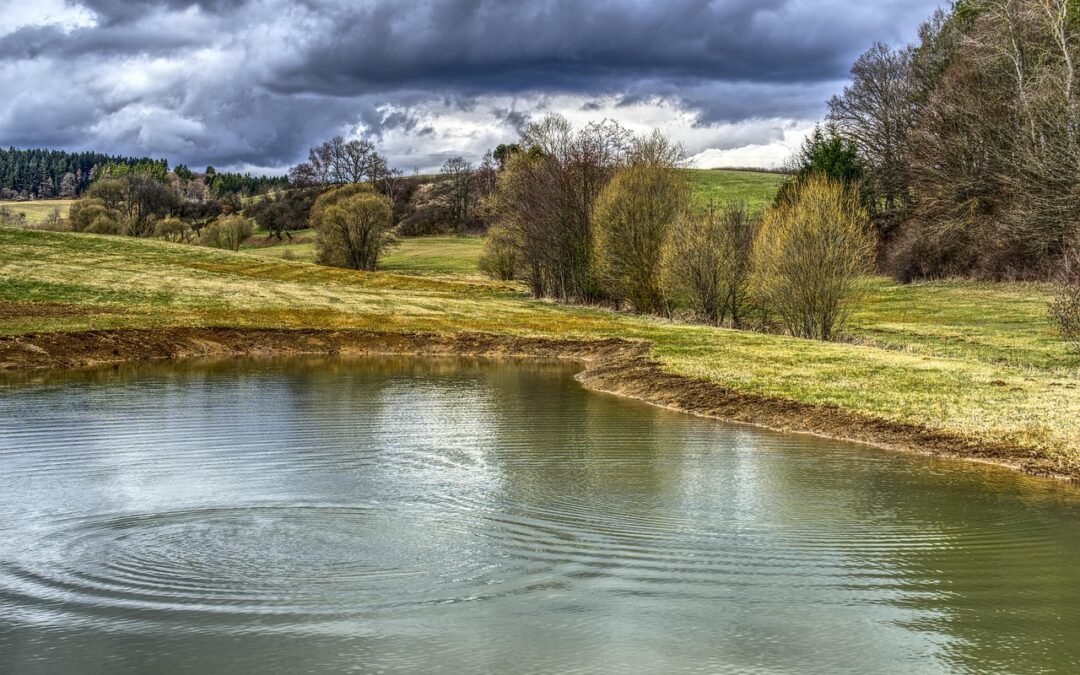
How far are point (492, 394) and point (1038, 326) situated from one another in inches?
1154

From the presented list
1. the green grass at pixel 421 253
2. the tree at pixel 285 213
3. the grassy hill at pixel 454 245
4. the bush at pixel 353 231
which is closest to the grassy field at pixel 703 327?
the bush at pixel 353 231

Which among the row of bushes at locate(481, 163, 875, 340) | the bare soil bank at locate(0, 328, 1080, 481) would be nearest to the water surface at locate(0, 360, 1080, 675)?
the bare soil bank at locate(0, 328, 1080, 481)

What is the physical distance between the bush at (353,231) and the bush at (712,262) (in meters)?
51.1

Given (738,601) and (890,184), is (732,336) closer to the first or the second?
(738,601)

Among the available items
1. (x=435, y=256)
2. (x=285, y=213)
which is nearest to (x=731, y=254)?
(x=435, y=256)

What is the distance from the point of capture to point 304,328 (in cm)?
4159

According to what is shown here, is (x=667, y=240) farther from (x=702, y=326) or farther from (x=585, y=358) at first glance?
(x=585, y=358)

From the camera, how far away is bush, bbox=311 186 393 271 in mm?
89625

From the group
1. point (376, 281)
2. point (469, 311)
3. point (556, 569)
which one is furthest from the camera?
point (376, 281)

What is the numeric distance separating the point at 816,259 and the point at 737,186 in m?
94.2

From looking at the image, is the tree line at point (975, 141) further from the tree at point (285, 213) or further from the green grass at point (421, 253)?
the tree at point (285, 213)

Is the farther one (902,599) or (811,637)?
A: (902,599)

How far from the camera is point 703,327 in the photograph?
1610 inches

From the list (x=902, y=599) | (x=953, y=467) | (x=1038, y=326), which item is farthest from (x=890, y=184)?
(x=902, y=599)
